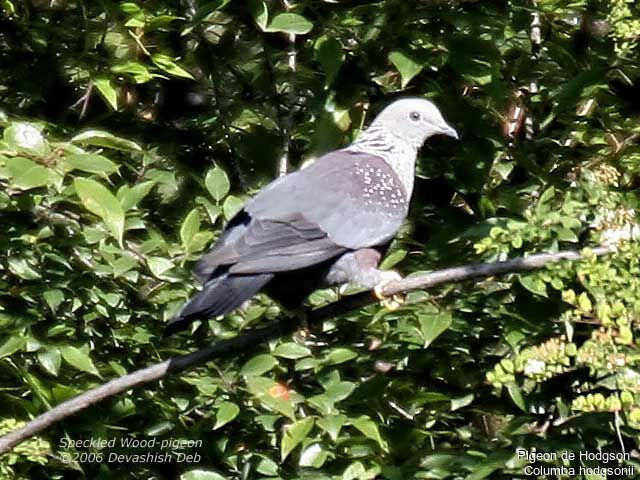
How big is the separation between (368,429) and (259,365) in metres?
0.31

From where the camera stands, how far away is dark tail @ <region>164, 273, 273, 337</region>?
3.07 metres

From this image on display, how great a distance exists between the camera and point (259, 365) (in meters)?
3.36

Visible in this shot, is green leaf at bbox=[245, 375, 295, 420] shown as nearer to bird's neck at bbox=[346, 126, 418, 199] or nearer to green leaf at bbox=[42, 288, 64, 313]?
green leaf at bbox=[42, 288, 64, 313]

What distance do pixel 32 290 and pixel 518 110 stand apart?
5.26 ft

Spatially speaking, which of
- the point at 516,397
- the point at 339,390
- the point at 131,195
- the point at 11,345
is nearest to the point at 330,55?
the point at 131,195

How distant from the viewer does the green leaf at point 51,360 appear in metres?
3.35

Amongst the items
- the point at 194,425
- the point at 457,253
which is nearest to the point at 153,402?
the point at 194,425

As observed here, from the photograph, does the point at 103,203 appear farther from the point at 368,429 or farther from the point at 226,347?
the point at 368,429

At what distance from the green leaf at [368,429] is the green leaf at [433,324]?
9.7 inches

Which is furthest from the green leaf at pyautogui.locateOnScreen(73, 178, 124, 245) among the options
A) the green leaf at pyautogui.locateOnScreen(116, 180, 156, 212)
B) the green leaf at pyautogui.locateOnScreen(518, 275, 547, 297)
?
the green leaf at pyautogui.locateOnScreen(518, 275, 547, 297)

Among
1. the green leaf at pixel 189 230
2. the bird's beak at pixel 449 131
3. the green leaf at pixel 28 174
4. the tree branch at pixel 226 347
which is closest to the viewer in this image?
the tree branch at pixel 226 347

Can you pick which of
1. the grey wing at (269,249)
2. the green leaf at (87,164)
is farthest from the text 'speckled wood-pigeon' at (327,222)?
the green leaf at (87,164)

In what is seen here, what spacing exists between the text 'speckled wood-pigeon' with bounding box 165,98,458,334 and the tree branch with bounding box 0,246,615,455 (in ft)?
0.47

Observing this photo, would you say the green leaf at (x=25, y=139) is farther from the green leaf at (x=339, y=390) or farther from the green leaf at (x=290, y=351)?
the green leaf at (x=339, y=390)
